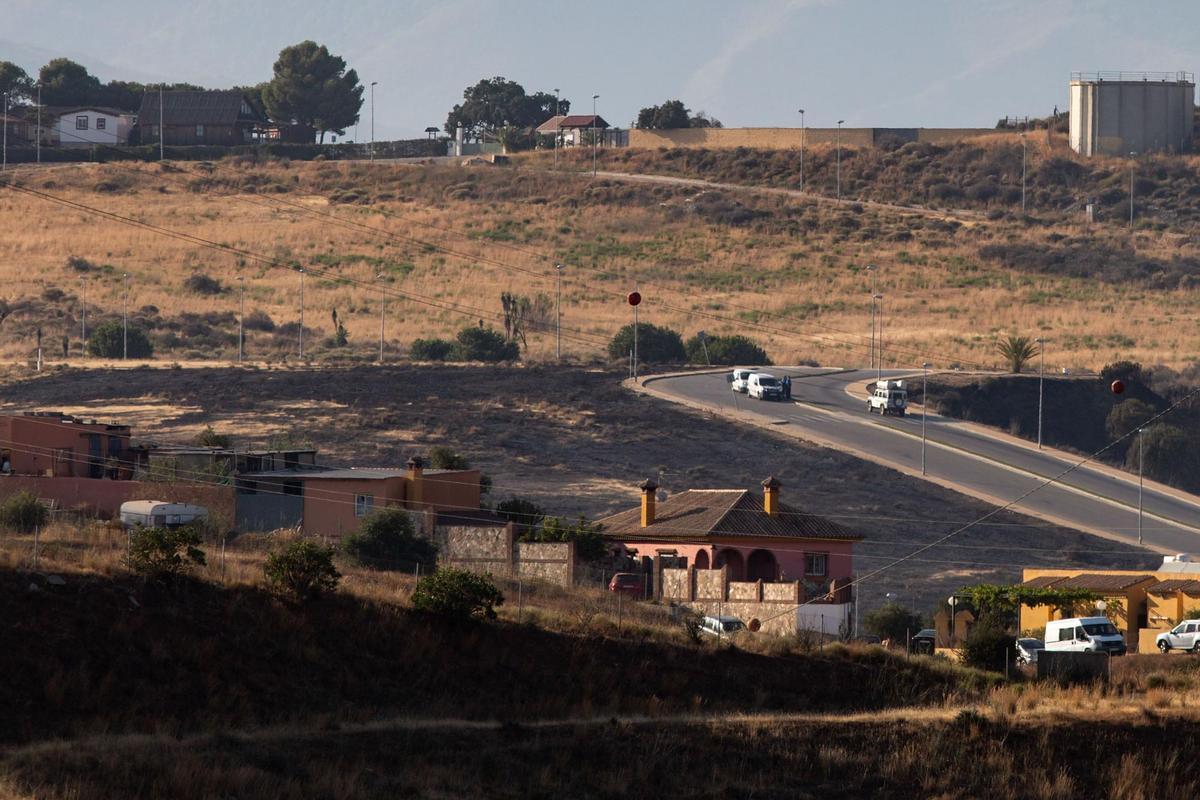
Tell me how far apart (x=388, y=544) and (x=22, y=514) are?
486 inches

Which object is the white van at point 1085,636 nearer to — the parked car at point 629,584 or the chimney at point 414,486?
the parked car at point 629,584

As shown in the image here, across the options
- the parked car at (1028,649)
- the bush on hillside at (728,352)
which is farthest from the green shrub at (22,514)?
the bush on hillside at (728,352)

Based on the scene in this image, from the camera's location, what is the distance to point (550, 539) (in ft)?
236

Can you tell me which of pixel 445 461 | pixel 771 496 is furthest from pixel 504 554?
pixel 445 461

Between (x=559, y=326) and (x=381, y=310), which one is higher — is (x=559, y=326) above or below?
below

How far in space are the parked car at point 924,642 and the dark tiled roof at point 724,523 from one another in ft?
20.4

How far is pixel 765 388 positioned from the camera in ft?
429

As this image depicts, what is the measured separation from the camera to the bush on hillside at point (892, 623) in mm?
73062

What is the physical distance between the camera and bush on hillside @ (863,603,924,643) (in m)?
73.1

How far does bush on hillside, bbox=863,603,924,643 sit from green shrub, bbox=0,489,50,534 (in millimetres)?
29896

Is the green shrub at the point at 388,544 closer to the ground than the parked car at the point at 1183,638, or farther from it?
farther from it

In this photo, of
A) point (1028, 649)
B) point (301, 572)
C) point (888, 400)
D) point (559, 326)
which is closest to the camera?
point (301, 572)

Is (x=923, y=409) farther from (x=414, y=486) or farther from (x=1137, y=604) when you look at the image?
(x=414, y=486)

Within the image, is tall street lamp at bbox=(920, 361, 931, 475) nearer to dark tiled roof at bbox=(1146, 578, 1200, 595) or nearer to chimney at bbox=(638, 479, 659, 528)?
chimney at bbox=(638, 479, 659, 528)
